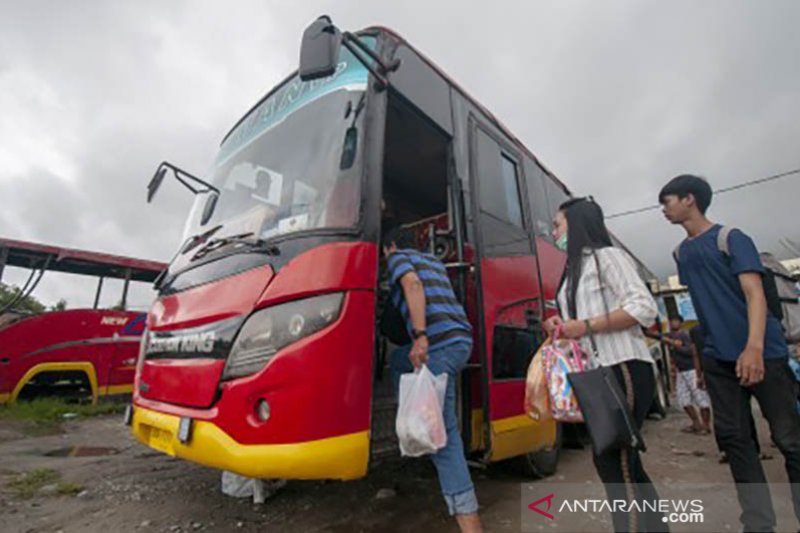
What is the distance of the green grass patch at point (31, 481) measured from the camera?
316 centimetres

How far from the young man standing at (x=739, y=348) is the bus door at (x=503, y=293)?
44.8 inches

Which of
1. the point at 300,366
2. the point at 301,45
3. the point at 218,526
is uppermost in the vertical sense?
the point at 301,45

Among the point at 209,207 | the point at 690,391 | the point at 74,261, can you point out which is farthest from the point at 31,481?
the point at 690,391

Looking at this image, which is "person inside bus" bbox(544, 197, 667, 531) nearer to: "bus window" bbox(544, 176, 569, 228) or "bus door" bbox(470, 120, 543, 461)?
"bus door" bbox(470, 120, 543, 461)

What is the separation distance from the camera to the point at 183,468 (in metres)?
3.83

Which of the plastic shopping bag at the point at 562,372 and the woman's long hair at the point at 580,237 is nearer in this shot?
the plastic shopping bag at the point at 562,372

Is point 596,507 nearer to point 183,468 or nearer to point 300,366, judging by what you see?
point 300,366

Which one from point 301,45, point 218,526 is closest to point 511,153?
point 301,45

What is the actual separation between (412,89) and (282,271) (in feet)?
5.03

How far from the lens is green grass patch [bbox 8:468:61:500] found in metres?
3.16

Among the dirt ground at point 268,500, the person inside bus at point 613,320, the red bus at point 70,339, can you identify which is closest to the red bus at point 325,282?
the dirt ground at point 268,500

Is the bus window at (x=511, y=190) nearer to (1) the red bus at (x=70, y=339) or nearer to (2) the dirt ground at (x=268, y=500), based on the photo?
(2) the dirt ground at (x=268, y=500)

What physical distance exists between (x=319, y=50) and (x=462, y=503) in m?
2.36

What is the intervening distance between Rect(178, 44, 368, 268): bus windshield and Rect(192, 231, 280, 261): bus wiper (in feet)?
0.21
